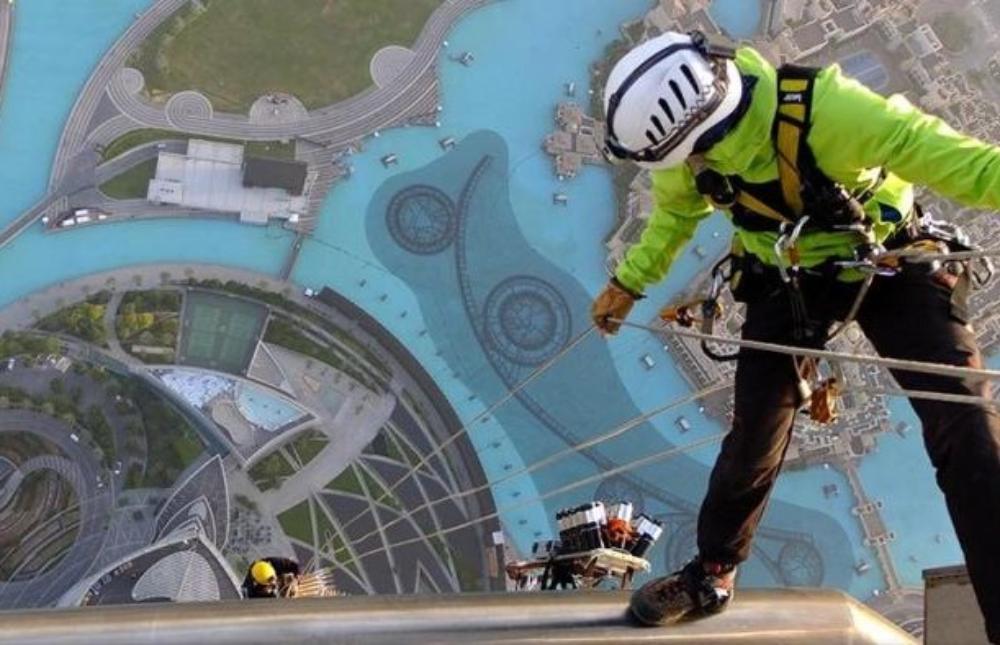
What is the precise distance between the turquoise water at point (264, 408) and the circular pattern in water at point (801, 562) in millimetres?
7123

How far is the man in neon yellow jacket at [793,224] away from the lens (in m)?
3.28

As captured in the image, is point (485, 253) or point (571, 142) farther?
point (571, 142)

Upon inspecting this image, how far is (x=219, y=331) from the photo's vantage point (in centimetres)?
1359

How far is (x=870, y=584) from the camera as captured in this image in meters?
13.9

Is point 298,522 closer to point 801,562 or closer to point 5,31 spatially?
point 801,562

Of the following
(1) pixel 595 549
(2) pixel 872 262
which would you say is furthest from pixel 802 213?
(1) pixel 595 549

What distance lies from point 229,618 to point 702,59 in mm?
2521

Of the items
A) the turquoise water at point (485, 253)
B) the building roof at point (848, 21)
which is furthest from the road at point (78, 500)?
the building roof at point (848, 21)

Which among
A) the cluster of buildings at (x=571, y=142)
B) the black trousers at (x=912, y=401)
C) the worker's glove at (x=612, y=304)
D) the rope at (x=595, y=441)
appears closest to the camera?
the black trousers at (x=912, y=401)

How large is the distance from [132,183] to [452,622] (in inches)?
491

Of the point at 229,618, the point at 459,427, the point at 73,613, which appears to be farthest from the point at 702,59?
the point at 459,427

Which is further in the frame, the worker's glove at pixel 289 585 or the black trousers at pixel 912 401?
the worker's glove at pixel 289 585

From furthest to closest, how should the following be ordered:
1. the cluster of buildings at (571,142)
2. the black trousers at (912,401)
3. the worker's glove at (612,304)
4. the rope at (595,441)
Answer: the cluster of buildings at (571,142) < the rope at (595,441) < the worker's glove at (612,304) < the black trousers at (912,401)

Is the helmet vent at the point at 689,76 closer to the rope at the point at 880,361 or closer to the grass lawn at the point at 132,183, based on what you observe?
the rope at the point at 880,361
